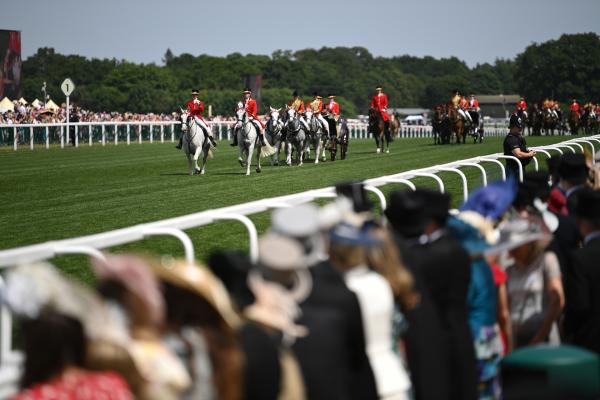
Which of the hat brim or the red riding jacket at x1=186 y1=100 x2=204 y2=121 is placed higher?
the red riding jacket at x1=186 y1=100 x2=204 y2=121

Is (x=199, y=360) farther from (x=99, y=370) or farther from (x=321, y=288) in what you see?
(x=321, y=288)

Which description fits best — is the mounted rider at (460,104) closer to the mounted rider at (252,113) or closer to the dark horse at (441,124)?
the dark horse at (441,124)

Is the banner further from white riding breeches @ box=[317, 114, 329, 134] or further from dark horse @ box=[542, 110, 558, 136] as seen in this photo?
dark horse @ box=[542, 110, 558, 136]

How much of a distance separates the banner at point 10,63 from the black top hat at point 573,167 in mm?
39297

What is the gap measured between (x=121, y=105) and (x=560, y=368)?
96.2 metres

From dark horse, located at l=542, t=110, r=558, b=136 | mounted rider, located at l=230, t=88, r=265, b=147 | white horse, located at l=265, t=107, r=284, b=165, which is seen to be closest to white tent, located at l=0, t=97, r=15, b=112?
white horse, located at l=265, t=107, r=284, b=165

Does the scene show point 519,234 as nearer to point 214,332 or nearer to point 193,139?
point 214,332

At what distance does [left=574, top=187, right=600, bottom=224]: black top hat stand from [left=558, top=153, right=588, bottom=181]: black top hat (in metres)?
1.61

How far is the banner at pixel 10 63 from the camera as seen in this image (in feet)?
142

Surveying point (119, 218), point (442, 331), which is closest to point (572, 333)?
point (442, 331)

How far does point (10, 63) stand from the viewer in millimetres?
43812

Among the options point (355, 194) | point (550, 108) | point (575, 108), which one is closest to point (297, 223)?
point (355, 194)

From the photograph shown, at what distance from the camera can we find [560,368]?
344 centimetres

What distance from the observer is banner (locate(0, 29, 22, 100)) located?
1705 inches
